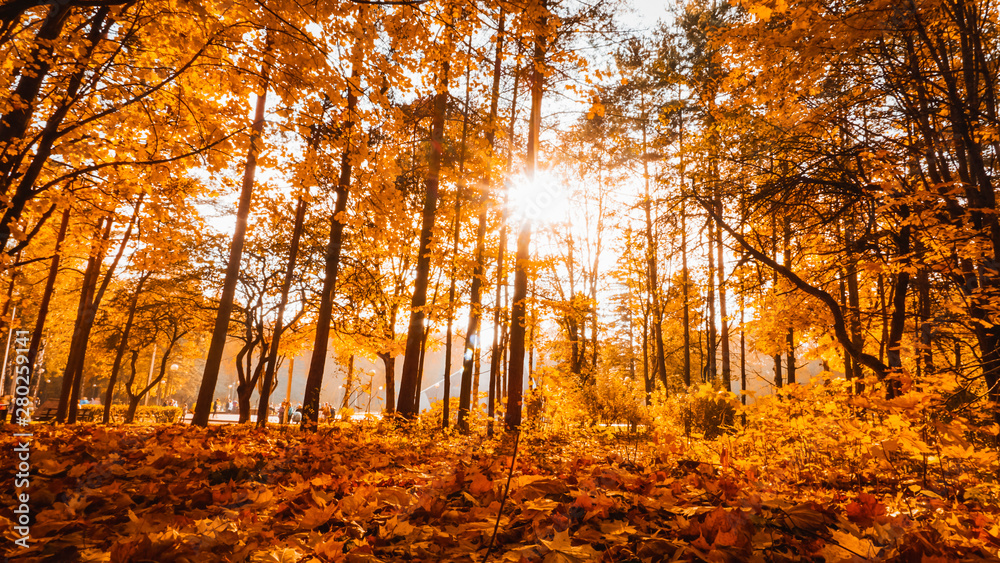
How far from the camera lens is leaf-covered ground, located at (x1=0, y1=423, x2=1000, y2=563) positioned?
1.42 m

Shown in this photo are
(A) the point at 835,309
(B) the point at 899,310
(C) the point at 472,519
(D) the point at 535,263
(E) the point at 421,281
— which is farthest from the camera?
(E) the point at 421,281

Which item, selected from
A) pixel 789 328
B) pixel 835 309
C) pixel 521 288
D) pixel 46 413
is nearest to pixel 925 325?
pixel 835 309

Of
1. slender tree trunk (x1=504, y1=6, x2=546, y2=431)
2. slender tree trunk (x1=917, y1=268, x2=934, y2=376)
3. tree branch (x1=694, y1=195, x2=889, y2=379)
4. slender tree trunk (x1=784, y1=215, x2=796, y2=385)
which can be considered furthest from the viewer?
slender tree trunk (x1=504, y1=6, x2=546, y2=431)

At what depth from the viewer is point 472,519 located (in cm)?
187

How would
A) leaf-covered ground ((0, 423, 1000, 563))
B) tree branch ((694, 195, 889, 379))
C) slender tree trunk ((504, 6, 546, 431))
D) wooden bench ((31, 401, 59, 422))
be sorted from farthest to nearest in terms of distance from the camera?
1. wooden bench ((31, 401, 59, 422))
2. slender tree trunk ((504, 6, 546, 431))
3. tree branch ((694, 195, 889, 379))
4. leaf-covered ground ((0, 423, 1000, 563))

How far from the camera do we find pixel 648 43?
8.13m

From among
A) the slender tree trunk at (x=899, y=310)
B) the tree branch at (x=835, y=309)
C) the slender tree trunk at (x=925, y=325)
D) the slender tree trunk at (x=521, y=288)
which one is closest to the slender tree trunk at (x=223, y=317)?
the slender tree trunk at (x=521, y=288)

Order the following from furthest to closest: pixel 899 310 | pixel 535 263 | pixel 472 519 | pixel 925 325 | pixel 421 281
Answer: pixel 421 281 → pixel 535 263 → pixel 899 310 → pixel 925 325 → pixel 472 519

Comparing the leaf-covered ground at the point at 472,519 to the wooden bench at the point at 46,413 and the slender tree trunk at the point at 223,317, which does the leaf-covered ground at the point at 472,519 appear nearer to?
the slender tree trunk at the point at 223,317

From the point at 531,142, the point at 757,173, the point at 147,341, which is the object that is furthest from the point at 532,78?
the point at 147,341

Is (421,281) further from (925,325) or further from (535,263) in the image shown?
(925,325)

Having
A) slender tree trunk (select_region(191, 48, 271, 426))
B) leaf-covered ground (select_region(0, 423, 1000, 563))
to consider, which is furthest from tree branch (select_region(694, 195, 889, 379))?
slender tree trunk (select_region(191, 48, 271, 426))

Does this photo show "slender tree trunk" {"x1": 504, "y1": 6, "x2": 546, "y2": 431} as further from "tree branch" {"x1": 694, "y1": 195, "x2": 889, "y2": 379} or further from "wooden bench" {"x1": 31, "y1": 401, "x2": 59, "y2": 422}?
"wooden bench" {"x1": 31, "y1": 401, "x2": 59, "y2": 422}

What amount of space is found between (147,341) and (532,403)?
16.5 metres
